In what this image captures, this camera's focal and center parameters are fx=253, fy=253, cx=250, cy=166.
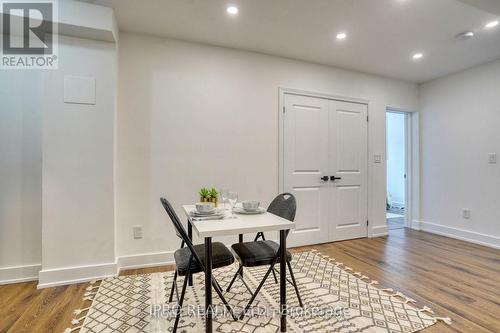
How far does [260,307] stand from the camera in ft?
6.43

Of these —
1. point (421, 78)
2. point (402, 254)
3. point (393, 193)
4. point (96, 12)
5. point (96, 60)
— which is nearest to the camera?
point (96, 12)

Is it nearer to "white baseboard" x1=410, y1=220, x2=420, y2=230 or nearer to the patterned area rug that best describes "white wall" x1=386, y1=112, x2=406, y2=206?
"white baseboard" x1=410, y1=220, x2=420, y2=230

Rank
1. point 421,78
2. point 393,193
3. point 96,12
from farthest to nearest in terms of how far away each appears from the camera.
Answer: point 393,193 < point 421,78 < point 96,12

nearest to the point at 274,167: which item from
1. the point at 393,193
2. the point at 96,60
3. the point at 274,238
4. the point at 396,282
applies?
the point at 274,238

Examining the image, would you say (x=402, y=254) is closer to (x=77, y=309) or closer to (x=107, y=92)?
(x=77, y=309)

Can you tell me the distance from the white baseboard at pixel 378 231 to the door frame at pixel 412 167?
34.4 inches

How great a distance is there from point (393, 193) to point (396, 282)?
533 cm

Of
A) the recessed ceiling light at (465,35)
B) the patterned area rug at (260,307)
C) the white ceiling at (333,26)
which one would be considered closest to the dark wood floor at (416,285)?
the patterned area rug at (260,307)

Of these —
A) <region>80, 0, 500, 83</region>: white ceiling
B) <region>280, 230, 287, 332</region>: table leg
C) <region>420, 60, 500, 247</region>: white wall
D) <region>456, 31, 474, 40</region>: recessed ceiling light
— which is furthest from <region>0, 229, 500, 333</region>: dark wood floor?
<region>456, 31, 474, 40</region>: recessed ceiling light

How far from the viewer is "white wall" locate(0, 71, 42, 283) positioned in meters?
2.46

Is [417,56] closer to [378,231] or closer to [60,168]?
[378,231]

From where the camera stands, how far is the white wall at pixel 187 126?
2807 mm

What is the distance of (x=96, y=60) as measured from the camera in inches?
99.0

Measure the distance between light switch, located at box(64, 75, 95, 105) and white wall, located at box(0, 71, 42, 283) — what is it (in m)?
0.41
